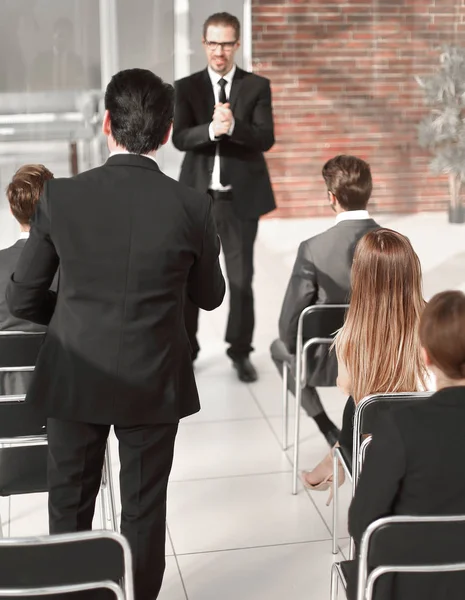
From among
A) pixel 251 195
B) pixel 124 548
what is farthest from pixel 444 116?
pixel 124 548

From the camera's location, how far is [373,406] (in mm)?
2379

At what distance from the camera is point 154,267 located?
211 centimetres

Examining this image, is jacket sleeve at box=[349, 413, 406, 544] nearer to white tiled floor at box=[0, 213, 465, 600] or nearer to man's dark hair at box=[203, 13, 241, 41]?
white tiled floor at box=[0, 213, 465, 600]

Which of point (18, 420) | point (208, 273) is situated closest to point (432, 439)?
point (208, 273)

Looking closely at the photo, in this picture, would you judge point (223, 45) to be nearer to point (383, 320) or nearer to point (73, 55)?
point (73, 55)

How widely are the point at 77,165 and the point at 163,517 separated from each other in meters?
3.26

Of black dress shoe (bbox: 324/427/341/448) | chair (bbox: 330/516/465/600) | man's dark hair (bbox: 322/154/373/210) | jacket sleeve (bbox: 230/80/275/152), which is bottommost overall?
black dress shoe (bbox: 324/427/341/448)

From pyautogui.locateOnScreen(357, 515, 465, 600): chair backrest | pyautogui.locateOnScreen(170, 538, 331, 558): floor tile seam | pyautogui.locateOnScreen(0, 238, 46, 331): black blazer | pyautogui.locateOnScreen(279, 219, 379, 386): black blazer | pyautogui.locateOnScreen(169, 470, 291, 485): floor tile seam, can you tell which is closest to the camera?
pyautogui.locateOnScreen(357, 515, 465, 600): chair backrest

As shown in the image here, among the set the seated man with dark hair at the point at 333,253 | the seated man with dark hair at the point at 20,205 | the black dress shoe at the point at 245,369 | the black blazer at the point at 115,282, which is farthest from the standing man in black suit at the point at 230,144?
the black blazer at the point at 115,282

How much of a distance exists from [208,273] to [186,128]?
216 centimetres

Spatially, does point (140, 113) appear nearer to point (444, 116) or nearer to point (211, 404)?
point (211, 404)

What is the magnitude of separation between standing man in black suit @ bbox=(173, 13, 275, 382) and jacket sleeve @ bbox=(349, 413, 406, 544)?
8.12 ft

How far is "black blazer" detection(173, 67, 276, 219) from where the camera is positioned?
4246mm

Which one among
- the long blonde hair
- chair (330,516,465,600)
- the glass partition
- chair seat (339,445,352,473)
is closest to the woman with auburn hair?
the long blonde hair
